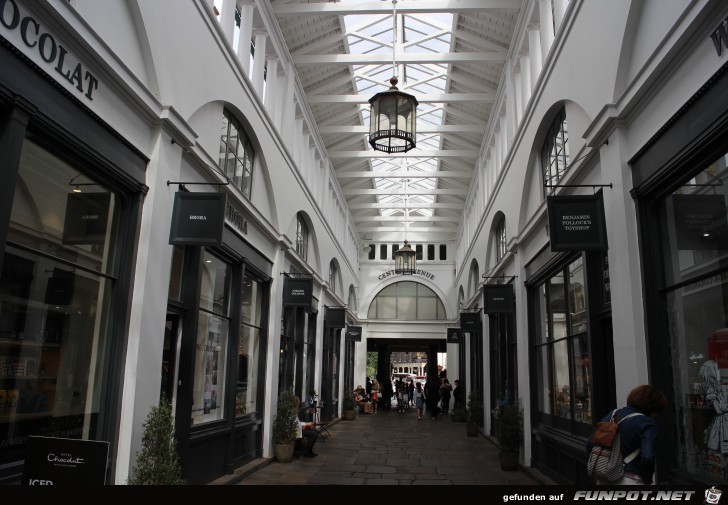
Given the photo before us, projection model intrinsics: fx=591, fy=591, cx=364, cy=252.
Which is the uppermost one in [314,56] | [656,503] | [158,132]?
[314,56]

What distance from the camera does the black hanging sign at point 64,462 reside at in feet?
10.8

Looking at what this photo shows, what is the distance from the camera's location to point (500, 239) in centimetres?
1505

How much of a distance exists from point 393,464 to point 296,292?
3.85 m

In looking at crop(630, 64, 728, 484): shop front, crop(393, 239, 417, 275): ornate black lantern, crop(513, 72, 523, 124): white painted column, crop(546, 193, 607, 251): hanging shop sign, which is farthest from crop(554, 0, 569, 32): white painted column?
crop(393, 239, 417, 275): ornate black lantern

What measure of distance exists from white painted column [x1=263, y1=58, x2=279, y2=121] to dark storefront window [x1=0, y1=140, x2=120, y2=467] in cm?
661

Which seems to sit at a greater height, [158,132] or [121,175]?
[158,132]

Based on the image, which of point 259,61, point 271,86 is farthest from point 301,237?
point 259,61

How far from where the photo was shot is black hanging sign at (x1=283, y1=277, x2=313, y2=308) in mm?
12063

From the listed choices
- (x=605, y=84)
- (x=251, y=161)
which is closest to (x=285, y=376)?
(x=251, y=161)

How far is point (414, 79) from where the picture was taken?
1650cm

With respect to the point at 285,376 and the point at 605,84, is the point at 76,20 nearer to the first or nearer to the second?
the point at 605,84

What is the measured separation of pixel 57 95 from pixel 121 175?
111 centimetres

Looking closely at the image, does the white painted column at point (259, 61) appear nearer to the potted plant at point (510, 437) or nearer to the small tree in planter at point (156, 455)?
the small tree in planter at point (156, 455)

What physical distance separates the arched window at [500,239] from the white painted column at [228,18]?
802cm
